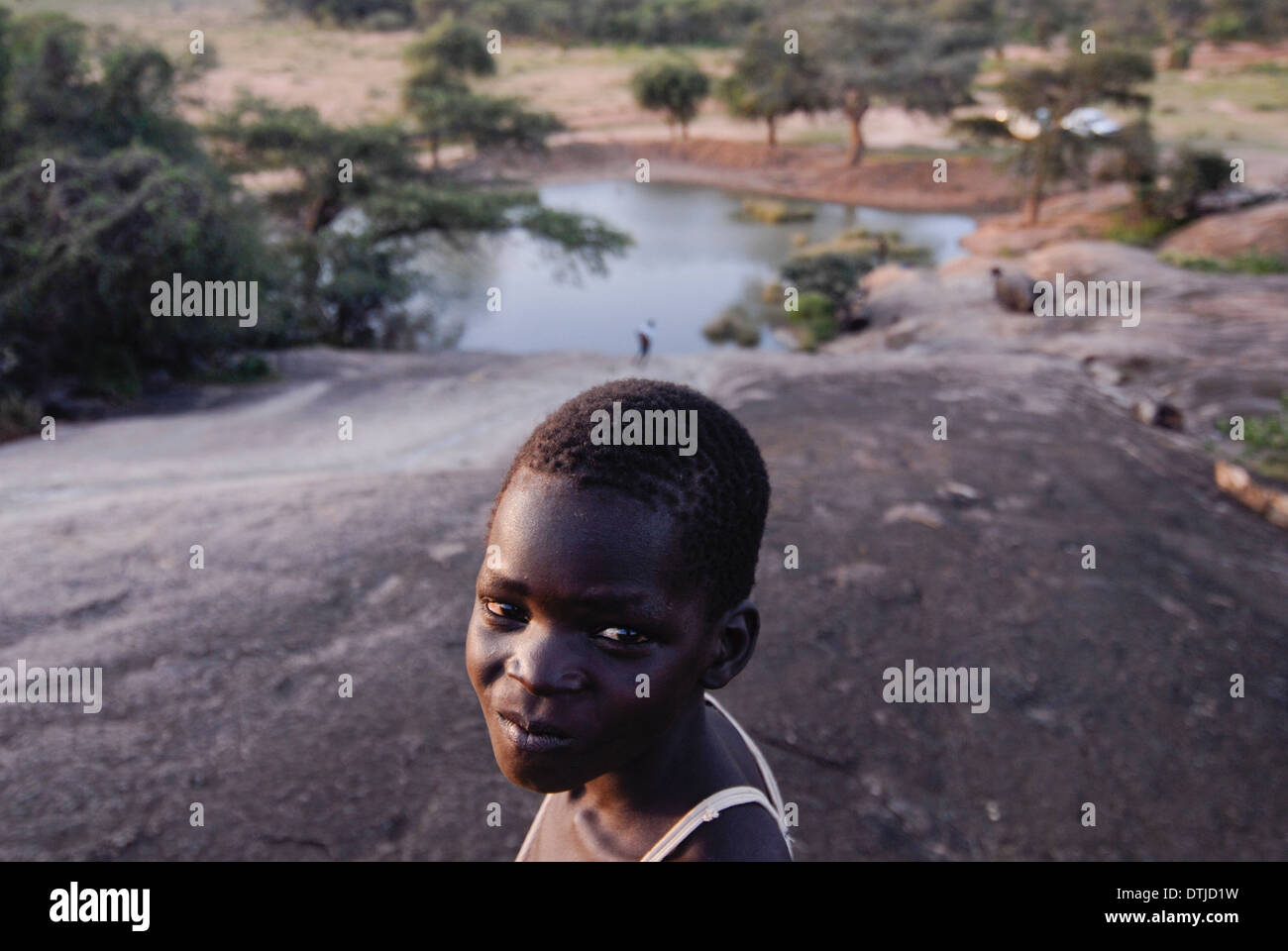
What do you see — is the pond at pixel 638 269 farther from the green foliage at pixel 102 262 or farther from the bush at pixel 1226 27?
the bush at pixel 1226 27

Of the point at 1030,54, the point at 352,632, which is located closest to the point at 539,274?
the point at 352,632

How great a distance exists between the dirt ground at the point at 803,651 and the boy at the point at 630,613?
213 centimetres

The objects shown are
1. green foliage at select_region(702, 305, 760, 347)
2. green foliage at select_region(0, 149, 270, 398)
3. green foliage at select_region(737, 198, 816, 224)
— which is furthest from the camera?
Result: green foliage at select_region(737, 198, 816, 224)

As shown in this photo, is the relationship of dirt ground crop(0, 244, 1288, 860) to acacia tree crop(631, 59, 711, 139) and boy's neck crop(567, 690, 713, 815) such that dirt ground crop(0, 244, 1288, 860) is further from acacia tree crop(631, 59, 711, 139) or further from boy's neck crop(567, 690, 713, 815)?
acacia tree crop(631, 59, 711, 139)

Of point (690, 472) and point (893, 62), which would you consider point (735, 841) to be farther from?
point (893, 62)

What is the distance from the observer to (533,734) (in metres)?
1.48

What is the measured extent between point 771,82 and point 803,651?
1392 inches

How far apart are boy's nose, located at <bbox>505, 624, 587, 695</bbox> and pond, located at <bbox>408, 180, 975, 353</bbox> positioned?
19.4 meters

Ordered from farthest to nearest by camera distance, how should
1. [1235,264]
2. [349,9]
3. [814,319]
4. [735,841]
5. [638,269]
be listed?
[349,9] → [638,269] → [814,319] → [1235,264] → [735,841]

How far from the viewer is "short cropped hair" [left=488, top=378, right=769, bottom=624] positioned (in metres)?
1.48

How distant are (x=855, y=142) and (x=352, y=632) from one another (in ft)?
117

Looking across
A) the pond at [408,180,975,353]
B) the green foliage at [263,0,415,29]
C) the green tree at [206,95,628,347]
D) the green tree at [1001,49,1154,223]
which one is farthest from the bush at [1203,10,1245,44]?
the green tree at [206,95,628,347]

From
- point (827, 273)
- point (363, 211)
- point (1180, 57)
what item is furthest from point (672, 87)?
point (1180, 57)

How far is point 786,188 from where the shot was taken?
36875mm
